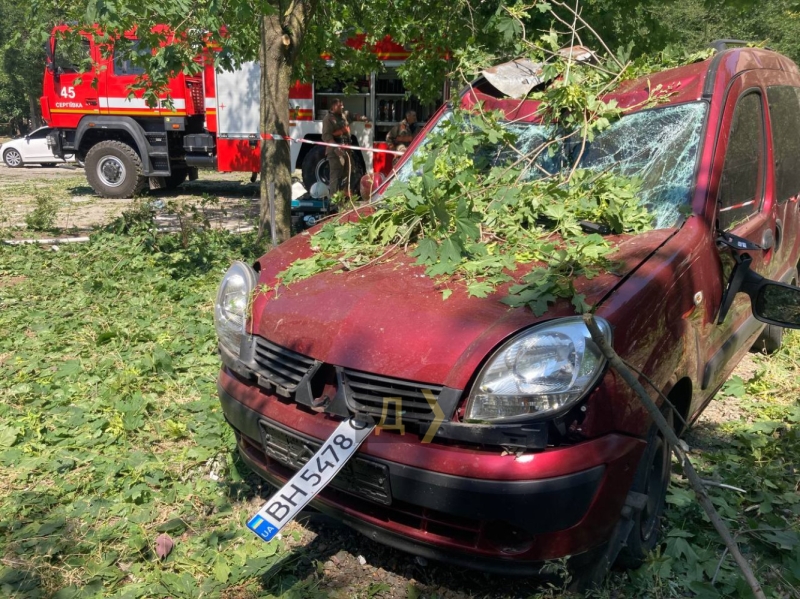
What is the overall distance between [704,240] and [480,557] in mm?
1637

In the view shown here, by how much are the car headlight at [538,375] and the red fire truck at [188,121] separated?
10.7 m

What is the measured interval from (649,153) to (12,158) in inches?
944

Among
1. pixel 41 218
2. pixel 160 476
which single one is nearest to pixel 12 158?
pixel 41 218

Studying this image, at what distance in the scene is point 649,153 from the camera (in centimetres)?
333

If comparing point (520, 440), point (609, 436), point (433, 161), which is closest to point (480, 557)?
point (520, 440)

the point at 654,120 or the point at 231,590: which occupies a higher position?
the point at 654,120

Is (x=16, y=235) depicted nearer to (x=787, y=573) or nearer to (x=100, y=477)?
(x=100, y=477)

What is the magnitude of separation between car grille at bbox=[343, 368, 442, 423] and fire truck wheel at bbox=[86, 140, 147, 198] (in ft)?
42.7

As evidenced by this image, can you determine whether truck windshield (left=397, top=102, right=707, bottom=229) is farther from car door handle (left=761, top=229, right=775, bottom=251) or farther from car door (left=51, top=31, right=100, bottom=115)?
car door (left=51, top=31, right=100, bottom=115)

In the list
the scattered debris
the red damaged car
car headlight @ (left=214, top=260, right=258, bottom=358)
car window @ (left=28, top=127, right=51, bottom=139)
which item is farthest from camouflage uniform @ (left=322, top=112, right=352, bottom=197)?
car window @ (left=28, top=127, right=51, bottom=139)

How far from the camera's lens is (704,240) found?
2.93 m

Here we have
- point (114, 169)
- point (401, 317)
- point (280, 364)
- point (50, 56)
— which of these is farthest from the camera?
point (114, 169)

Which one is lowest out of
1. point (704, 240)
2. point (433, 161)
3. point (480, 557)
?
point (480, 557)

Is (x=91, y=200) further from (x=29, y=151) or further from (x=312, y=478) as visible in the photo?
(x=312, y=478)
